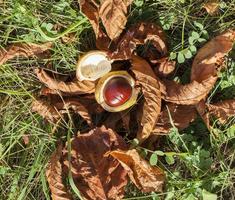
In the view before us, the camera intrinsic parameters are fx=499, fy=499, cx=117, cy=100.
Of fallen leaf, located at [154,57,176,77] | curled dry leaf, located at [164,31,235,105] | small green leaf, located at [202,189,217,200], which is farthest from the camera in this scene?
fallen leaf, located at [154,57,176,77]

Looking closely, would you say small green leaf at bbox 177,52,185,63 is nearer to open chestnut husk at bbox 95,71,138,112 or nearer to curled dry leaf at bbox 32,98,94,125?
open chestnut husk at bbox 95,71,138,112

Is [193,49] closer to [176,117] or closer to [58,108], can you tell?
[176,117]

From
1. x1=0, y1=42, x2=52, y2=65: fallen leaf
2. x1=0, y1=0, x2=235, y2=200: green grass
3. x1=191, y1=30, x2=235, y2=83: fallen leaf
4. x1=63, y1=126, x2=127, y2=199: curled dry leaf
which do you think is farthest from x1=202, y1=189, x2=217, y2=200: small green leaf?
x1=0, y1=42, x2=52, y2=65: fallen leaf

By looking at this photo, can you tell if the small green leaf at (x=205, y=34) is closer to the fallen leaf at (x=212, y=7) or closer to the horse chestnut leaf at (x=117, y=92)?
the fallen leaf at (x=212, y=7)

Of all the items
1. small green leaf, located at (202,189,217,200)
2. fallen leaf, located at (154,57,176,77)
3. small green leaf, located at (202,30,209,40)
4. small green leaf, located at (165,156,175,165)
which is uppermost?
small green leaf, located at (202,30,209,40)

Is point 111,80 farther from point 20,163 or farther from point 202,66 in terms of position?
point 20,163

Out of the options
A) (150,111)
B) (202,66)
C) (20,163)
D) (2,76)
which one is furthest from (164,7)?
(20,163)

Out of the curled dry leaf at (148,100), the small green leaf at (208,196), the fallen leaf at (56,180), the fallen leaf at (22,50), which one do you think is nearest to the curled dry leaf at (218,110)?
the curled dry leaf at (148,100)
